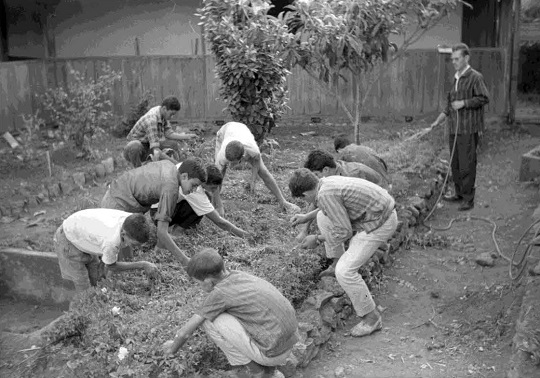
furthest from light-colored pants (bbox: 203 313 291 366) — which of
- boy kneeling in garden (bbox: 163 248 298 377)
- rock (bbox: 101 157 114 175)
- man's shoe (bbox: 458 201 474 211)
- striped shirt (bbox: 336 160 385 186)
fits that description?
rock (bbox: 101 157 114 175)

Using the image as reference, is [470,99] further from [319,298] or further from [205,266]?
[205,266]

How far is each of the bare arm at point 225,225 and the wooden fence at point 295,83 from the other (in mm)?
6780

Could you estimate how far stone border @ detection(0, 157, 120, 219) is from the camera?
8.81 metres

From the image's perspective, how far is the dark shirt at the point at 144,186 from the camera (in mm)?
5898

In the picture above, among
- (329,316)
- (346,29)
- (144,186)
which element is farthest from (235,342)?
(346,29)

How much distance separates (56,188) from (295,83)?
18.6 ft

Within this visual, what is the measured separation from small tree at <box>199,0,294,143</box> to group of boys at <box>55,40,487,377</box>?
2.80m

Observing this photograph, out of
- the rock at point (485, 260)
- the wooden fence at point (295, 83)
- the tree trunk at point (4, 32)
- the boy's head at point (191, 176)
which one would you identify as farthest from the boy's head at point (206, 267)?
the tree trunk at point (4, 32)

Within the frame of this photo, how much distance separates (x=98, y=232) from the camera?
5395 millimetres

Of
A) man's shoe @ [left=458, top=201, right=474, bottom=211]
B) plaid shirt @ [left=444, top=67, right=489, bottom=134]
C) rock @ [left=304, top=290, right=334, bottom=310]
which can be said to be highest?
plaid shirt @ [left=444, top=67, right=489, bottom=134]

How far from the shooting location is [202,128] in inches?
515

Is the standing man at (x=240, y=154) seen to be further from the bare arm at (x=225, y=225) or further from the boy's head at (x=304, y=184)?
the boy's head at (x=304, y=184)

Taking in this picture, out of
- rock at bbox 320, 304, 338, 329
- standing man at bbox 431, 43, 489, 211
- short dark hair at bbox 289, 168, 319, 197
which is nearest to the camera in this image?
short dark hair at bbox 289, 168, 319, 197

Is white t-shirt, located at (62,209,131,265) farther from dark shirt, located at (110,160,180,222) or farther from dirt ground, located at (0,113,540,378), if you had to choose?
dirt ground, located at (0,113,540,378)
